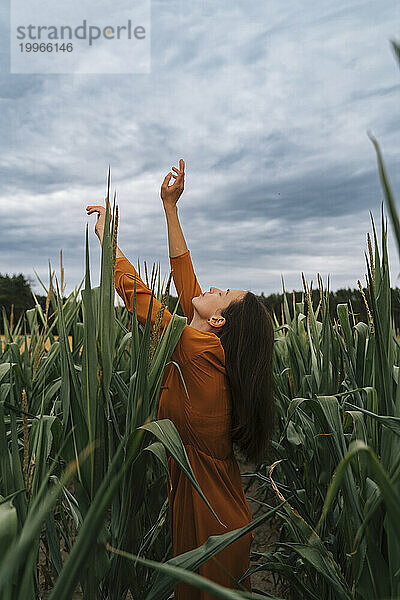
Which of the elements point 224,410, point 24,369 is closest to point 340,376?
point 224,410

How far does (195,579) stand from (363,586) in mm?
608

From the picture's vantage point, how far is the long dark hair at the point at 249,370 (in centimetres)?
131

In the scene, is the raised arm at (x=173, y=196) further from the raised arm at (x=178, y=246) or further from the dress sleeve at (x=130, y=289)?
the dress sleeve at (x=130, y=289)

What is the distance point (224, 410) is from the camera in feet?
4.28

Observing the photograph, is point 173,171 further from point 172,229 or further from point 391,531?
point 391,531

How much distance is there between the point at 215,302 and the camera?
144cm

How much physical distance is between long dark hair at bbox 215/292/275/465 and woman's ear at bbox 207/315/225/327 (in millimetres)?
31

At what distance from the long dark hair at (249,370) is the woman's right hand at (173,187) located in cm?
42

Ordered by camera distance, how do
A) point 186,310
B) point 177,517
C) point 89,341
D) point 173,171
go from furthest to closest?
1. point 186,310
2. point 173,171
3. point 177,517
4. point 89,341

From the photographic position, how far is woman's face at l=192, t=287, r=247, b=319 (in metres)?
1.43

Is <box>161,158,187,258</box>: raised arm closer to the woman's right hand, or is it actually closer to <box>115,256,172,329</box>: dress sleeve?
the woman's right hand

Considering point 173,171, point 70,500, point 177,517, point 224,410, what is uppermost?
point 173,171

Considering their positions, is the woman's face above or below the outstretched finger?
below

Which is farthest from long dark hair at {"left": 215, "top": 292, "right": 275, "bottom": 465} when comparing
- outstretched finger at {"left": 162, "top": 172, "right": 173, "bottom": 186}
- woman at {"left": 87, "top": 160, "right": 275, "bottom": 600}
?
outstretched finger at {"left": 162, "top": 172, "right": 173, "bottom": 186}
